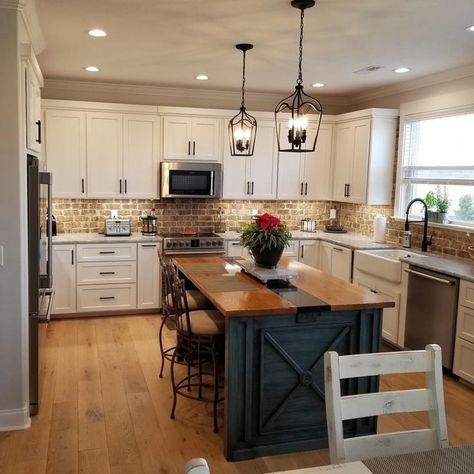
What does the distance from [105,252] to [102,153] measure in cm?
113

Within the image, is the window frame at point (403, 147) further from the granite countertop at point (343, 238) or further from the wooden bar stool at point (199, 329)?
the wooden bar stool at point (199, 329)

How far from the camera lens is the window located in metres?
4.71

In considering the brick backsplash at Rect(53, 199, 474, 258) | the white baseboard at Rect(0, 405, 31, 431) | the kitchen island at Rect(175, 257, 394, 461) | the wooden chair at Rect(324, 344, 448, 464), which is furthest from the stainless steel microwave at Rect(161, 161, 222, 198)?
the wooden chair at Rect(324, 344, 448, 464)

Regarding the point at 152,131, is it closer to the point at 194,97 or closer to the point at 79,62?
the point at 194,97

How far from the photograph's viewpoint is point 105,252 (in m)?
5.49

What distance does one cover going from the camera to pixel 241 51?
420 cm

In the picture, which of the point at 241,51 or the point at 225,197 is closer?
the point at 241,51

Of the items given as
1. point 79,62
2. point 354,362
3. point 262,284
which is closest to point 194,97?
point 79,62

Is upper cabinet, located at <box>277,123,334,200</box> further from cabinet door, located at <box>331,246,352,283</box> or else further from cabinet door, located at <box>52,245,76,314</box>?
cabinet door, located at <box>52,245,76,314</box>

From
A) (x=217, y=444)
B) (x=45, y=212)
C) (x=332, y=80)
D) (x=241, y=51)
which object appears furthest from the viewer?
(x=332, y=80)

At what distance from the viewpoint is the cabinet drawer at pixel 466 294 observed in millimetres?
3797

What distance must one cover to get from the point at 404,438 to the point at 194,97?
5.14 m

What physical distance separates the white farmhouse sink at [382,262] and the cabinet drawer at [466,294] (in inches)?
28.1

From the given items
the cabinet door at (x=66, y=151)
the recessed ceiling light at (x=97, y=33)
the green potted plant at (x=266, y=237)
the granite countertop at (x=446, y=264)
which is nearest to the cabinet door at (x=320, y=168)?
the granite countertop at (x=446, y=264)
